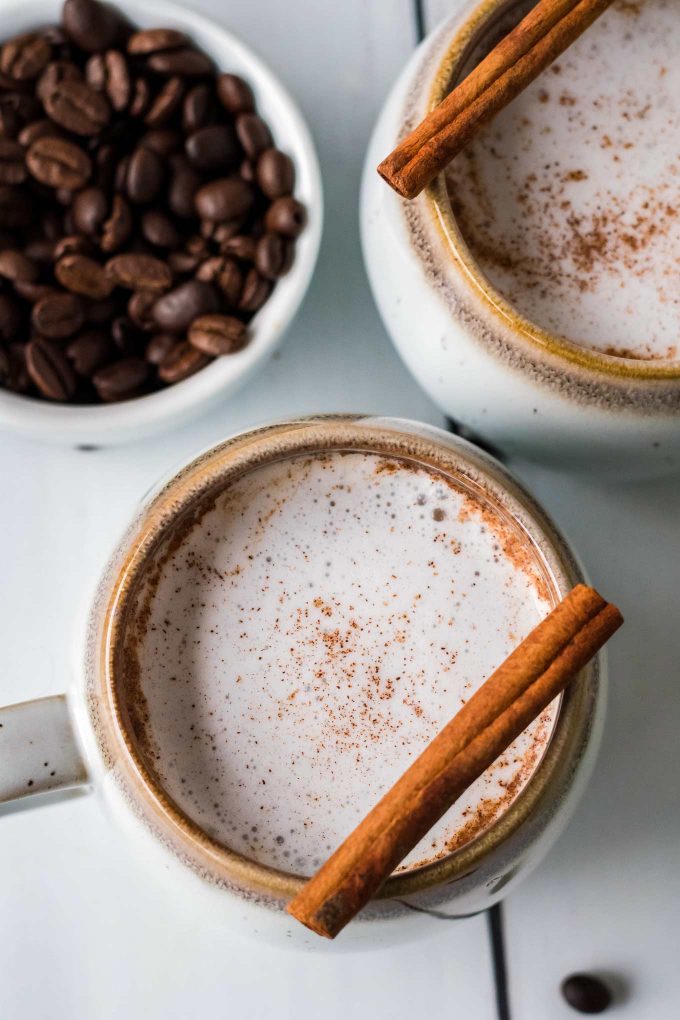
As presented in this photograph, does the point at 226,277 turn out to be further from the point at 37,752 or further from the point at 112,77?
the point at 37,752

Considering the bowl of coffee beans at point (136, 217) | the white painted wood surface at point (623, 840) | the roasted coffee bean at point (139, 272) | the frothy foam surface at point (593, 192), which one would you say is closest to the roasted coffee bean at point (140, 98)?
the bowl of coffee beans at point (136, 217)

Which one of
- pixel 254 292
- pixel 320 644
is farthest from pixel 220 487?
pixel 254 292

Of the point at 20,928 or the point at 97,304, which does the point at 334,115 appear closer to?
the point at 97,304

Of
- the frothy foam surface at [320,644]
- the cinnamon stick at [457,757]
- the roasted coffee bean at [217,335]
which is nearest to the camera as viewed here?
the cinnamon stick at [457,757]

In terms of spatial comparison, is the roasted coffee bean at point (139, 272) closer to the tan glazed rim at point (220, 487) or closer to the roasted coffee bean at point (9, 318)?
the roasted coffee bean at point (9, 318)

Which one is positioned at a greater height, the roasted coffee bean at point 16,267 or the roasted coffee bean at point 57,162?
the roasted coffee bean at point 57,162

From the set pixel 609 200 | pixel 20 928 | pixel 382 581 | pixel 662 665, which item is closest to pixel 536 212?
pixel 609 200
